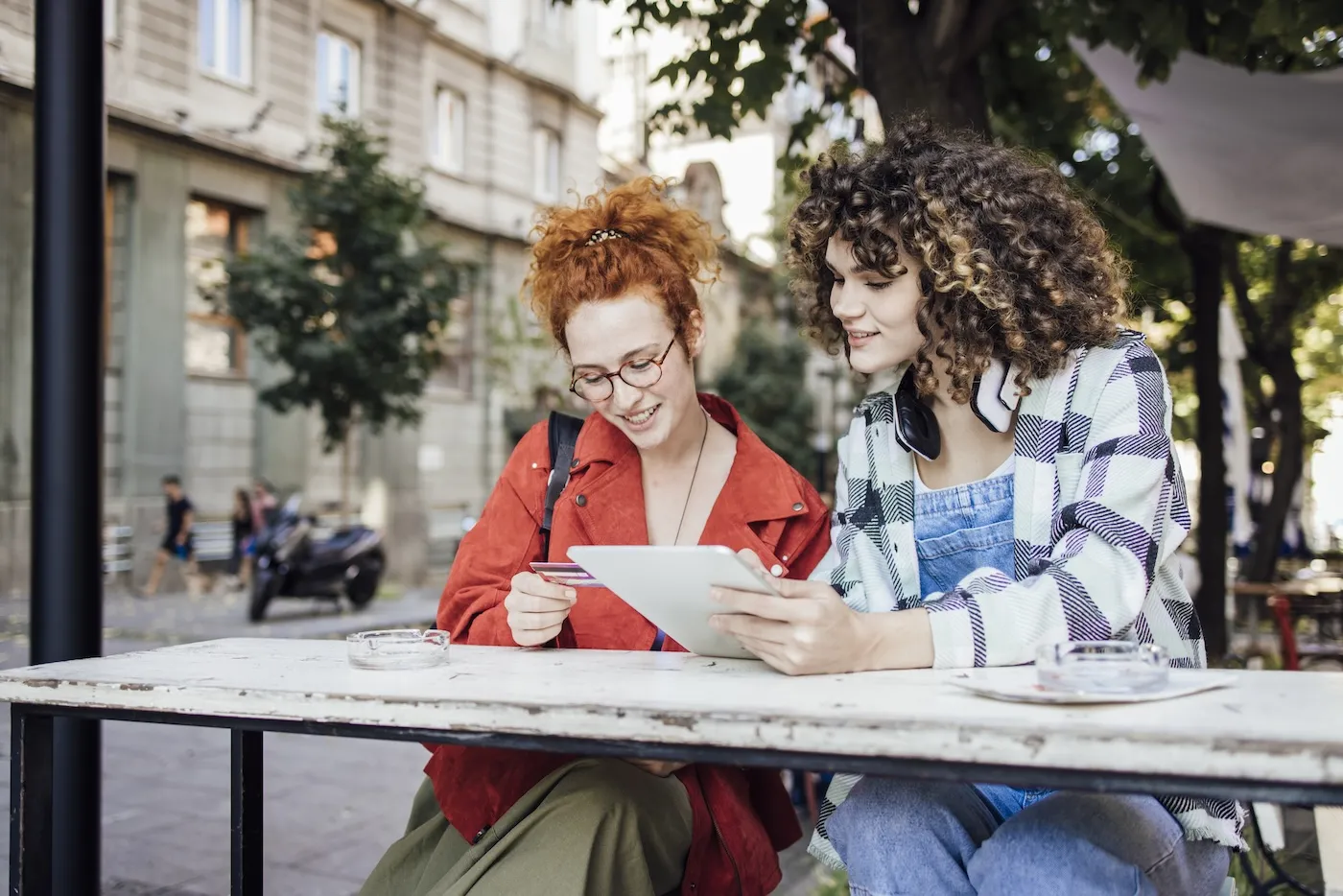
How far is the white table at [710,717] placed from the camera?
1206 millimetres

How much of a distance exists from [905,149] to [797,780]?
3.35m

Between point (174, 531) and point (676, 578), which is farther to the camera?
point (174, 531)

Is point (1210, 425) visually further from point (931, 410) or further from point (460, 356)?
point (460, 356)

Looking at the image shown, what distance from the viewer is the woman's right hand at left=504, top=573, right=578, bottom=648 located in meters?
2.01

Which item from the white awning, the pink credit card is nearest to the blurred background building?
the white awning

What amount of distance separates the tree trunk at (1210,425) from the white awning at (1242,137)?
34.4 inches

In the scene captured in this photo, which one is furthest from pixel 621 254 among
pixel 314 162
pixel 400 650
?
pixel 314 162

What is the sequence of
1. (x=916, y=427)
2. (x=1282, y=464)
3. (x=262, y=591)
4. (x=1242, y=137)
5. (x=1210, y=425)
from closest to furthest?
1. (x=916, y=427)
2. (x=1242, y=137)
3. (x=1210, y=425)
4. (x=1282, y=464)
5. (x=262, y=591)

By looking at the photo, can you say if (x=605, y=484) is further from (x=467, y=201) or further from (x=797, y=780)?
(x=467, y=201)

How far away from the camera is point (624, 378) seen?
7.59ft

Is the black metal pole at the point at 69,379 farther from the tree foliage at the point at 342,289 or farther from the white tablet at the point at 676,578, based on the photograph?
the tree foliage at the point at 342,289

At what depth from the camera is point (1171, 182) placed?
6070mm

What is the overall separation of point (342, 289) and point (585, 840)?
13442 mm

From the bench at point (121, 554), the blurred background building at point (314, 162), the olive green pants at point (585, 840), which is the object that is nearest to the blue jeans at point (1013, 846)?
the olive green pants at point (585, 840)
